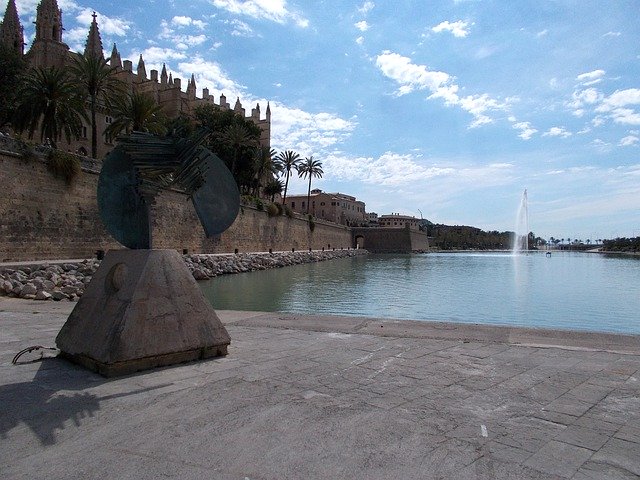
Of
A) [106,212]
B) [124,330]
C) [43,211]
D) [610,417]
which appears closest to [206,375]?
[124,330]

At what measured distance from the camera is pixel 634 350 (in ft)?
18.7

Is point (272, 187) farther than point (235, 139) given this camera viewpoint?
Yes

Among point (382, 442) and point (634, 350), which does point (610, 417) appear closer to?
point (382, 442)

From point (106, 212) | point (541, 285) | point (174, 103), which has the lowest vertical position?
point (541, 285)

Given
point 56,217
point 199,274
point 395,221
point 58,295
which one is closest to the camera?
point 58,295

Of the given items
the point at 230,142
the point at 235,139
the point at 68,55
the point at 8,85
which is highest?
the point at 68,55

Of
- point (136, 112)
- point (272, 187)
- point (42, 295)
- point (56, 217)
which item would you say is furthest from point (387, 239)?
point (42, 295)

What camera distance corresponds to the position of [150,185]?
18.6ft

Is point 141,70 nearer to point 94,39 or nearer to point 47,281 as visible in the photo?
point 94,39

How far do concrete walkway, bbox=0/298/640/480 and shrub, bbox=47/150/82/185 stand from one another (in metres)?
18.6

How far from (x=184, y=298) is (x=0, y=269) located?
45.4 ft

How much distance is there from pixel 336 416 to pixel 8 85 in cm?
3559

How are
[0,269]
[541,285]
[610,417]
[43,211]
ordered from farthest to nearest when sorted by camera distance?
[541,285] < [43,211] < [0,269] < [610,417]

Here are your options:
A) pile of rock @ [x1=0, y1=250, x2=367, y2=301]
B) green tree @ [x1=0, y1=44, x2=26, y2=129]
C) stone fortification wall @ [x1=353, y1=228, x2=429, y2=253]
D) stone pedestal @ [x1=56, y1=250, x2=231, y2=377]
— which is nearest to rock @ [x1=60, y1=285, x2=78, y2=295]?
pile of rock @ [x1=0, y1=250, x2=367, y2=301]
